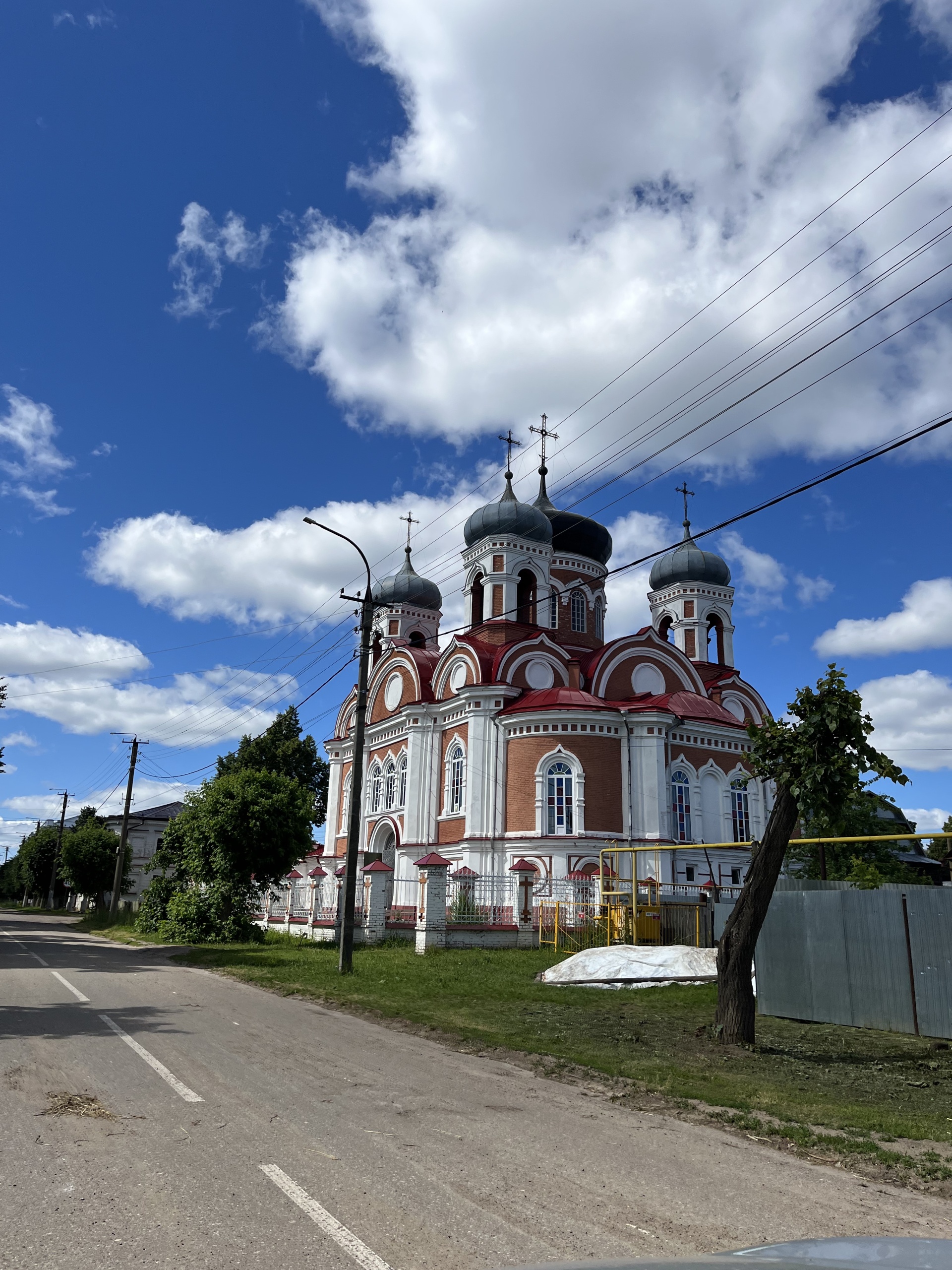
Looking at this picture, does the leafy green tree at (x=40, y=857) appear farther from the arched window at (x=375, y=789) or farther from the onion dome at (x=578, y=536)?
the onion dome at (x=578, y=536)

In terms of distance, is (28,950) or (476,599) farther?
(476,599)

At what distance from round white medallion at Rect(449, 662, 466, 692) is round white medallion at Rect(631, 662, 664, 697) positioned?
611 centimetres

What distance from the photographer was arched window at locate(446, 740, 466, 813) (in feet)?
104

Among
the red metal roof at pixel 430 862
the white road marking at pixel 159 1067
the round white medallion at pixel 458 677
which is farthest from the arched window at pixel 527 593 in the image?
the white road marking at pixel 159 1067

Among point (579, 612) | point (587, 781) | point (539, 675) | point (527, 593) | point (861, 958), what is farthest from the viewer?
point (579, 612)

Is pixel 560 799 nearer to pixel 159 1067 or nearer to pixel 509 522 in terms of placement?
Result: pixel 509 522

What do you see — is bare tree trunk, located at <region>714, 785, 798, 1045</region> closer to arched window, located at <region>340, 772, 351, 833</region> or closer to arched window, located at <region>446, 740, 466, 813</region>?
arched window, located at <region>446, 740, 466, 813</region>

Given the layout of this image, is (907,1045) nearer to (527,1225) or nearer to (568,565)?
(527,1225)

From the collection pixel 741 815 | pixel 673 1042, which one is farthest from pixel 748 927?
pixel 741 815

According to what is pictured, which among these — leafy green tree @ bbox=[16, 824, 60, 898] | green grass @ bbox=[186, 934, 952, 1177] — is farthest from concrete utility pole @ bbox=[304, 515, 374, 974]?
leafy green tree @ bbox=[16, 824, 60, 898]

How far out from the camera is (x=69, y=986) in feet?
46.3

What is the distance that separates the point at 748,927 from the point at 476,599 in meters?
26.1

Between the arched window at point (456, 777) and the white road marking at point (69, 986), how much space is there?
53.8 feet

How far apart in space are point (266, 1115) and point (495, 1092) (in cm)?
220
